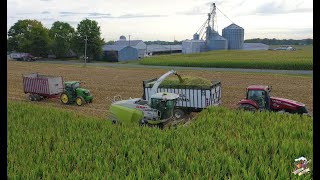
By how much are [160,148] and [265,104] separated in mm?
9597

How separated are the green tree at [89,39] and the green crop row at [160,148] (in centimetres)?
5643

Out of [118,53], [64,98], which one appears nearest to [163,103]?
[64,98]

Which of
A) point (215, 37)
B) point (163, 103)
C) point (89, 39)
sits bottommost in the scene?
point (163, 103)

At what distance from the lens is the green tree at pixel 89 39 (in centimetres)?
6838

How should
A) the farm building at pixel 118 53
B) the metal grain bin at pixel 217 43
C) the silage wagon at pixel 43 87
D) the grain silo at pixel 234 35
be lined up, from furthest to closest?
the grain silo at pixel 234 35 < the metal grain bin at pixel 217 43 < the farm building at pixel 118 53 < the silage wagon at pixel 43 87

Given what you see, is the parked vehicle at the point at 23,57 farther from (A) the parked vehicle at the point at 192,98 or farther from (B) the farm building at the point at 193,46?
(A) the parked vehicle at the point at 192,98

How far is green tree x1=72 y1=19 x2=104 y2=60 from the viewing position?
68.4 meters

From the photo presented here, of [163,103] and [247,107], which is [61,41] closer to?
[163,103]

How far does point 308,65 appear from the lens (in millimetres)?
49875

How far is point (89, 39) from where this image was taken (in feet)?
225

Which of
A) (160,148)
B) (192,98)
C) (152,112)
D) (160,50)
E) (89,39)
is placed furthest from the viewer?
(160,50)

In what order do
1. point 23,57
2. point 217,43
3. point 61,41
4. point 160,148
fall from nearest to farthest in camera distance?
1. point 160,148
2. point 23,57
3. point 61,41
4. point 217,43

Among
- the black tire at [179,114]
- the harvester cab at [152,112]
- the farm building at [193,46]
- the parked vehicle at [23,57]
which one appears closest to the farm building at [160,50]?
the farm building at [193,46]
